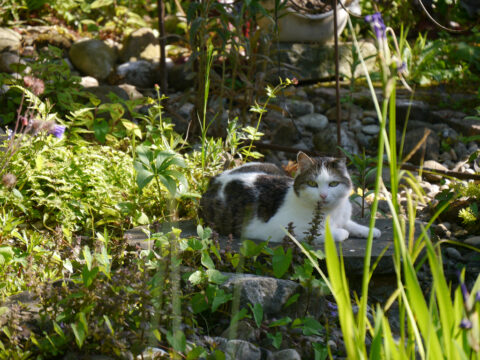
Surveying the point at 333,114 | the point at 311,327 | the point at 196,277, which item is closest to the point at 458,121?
the point at 333,114

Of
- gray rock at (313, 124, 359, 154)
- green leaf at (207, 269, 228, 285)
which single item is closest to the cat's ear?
green leaf at (207, 269, 228, 285)

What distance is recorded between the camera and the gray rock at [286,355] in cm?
218

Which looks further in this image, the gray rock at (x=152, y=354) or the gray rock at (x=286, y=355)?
the gray rock at (x=286, y=355)

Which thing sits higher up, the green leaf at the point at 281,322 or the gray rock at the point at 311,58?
the gray rock at the point at 311,58

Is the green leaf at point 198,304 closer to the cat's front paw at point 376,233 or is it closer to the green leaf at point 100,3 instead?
the cat's front paw at point 376,233

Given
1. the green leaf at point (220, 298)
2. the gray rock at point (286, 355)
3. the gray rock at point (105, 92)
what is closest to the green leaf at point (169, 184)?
the green leaf at point (220, 298)

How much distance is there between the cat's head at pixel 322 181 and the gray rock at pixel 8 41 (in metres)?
4.14

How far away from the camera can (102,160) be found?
410 cm

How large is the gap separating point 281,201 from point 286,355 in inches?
57.5

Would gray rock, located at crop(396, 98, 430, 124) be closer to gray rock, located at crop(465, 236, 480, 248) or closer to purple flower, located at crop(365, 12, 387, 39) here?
gray rock, located at crop(465, 236, 480, 248)

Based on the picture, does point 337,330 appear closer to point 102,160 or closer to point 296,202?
point 296,202

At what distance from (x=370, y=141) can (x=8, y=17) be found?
4.48 m

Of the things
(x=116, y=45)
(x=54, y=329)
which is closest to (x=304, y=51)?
(x=116, y=45)

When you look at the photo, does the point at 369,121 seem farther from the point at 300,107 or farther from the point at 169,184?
the point at 169,184
